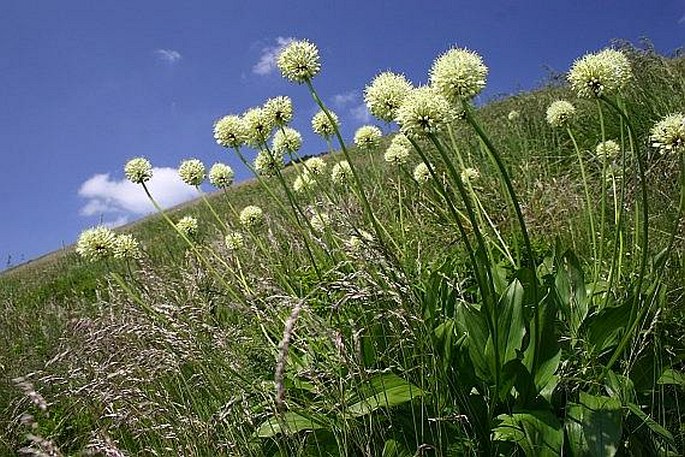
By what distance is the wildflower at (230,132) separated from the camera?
4.18 m

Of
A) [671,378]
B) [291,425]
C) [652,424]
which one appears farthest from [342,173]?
[652,424]

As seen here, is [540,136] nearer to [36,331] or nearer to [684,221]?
[684,221]

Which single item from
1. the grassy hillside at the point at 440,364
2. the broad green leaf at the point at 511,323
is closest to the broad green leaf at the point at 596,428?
the grassy hillside at the point at 440,364

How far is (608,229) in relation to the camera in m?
4.67

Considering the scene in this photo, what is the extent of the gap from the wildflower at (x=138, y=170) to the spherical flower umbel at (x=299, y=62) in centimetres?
144

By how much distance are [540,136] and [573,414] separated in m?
7.17

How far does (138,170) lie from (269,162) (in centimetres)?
98

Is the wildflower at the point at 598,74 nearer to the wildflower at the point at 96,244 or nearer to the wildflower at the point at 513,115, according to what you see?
the wildflower at the point at 96,244

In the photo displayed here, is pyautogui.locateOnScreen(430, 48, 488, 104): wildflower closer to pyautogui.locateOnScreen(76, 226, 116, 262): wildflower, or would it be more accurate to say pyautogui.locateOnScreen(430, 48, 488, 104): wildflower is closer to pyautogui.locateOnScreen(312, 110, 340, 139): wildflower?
pyautogui.locateOnScreen(312, 110, 340, 139): wildflower

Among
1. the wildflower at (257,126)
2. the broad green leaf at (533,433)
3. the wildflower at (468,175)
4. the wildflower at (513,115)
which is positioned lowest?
the broad green leaf at (533,433)

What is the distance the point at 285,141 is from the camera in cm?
436

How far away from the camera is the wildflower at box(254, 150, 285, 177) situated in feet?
14.1

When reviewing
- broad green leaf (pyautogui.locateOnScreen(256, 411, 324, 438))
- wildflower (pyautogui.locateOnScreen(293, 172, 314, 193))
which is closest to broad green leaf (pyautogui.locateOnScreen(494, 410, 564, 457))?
broad green leaf (pyautogui.locateOnScreen(256, 411, 324, 438))

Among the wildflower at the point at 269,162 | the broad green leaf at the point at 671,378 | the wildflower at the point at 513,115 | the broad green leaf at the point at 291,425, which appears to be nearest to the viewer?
the broad green leaf at the point at 671,378
